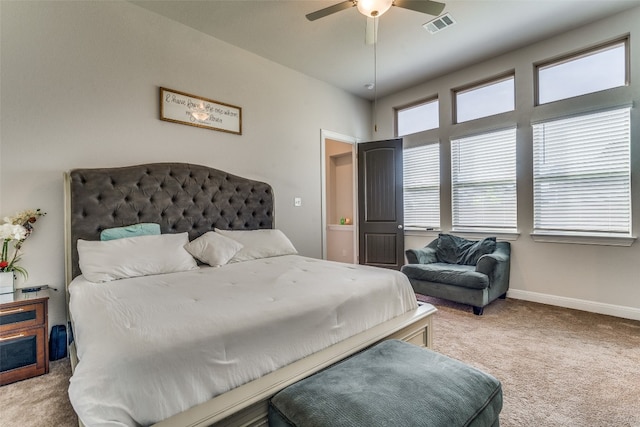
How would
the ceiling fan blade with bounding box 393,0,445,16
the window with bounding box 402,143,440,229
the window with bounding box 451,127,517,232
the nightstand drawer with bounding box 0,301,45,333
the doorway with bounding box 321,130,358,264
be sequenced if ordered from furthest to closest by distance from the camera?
1. the doorway with bounding box 321,130,358,264
2. the window with bounding box 402,143,440,229
3. the window with bounding box 451,127,517,232
4. the ceiling fan blade with bounding box 393,0,445,16
5. the nightstand drawer with bounding box 0,301,45,333

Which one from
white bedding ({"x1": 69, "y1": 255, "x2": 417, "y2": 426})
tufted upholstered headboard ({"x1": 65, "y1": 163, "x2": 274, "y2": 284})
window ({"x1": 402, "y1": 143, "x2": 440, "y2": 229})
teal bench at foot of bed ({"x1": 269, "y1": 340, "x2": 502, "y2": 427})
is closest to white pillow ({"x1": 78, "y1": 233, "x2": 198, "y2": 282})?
white bedding ({"x1": 69, "y1": 255, "x2": 417, "y2": 426})

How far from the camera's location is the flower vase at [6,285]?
2117mm

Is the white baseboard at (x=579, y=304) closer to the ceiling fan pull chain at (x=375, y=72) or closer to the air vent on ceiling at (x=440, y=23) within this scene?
the ceiling fan pull chain at (x=375, y=72)

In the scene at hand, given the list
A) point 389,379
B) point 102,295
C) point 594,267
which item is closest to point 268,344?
point 389,379

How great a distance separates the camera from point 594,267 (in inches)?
131

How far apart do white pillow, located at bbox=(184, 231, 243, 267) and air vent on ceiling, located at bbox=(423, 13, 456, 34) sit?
9.83 ft

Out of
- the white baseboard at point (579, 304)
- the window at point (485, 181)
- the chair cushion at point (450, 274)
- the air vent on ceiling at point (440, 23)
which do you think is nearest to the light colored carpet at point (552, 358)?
the white baseboard at point (579, 304)

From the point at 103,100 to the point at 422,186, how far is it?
4.16 metres

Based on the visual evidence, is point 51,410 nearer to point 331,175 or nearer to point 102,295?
point 102,295

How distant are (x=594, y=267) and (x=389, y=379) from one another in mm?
3413

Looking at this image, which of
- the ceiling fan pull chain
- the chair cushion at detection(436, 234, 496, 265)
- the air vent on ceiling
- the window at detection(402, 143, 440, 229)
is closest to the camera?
the ceiling fan pull chain

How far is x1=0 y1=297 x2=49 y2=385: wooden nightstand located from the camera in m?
1.99

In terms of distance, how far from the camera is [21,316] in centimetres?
205

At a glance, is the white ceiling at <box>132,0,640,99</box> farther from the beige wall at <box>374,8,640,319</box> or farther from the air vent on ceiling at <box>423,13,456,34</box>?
the beige wall at <box>374,8,640,319</box>
